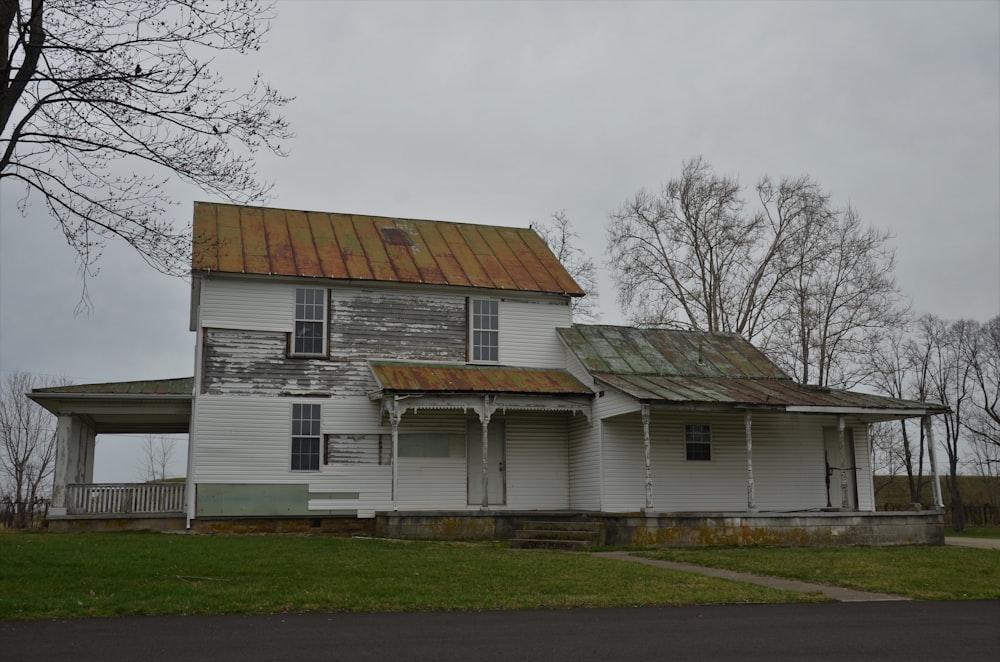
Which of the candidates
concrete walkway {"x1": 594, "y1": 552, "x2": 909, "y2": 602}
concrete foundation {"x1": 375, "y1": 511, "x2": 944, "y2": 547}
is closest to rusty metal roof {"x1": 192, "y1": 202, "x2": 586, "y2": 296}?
A: concrete foundation {"x1": 375, "y1": 511, "x2": 944, "y2": 547}

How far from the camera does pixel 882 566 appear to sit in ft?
51.2

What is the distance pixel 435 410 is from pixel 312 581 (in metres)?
11.2

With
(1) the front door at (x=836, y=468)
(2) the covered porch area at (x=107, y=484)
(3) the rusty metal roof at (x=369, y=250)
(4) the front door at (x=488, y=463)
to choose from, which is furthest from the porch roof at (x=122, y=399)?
(1) the front door at (x=836, y=468)

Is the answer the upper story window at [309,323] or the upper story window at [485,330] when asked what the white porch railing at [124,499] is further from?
the upper story window at [485,330]

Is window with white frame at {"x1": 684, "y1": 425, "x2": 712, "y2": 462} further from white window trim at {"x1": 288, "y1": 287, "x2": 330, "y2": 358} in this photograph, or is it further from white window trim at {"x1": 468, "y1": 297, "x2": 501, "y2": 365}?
white window trim at {"x1": 288, "y1": 287, "x2": 330, "y2": 358}

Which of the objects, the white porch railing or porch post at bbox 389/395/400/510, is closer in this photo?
porch post at bbox 389/395/400/510

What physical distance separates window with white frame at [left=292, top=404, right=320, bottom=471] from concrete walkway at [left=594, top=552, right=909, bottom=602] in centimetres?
902

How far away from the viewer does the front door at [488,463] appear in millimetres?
23547

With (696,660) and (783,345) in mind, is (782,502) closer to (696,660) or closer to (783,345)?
(783,345)

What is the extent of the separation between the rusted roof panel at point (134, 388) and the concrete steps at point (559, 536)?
856 cm

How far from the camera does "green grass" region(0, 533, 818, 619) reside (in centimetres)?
1038

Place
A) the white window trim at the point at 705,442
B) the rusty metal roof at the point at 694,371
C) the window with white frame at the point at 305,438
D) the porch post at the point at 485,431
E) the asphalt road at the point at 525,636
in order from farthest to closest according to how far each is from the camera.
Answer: the white window trim at the point at 705,442 → the window with white frame at the point at 305,438 → the rusty metal roof at the point at 694,371 → the porch post at the point at 485,431 → the asphalt road at the point at 525,636

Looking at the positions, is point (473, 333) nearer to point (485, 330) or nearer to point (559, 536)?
point (485, 330)

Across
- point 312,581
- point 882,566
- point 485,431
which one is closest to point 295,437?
point 485,431
